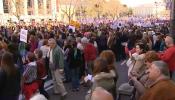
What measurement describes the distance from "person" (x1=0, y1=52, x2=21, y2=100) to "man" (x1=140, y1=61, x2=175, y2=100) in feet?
9.76

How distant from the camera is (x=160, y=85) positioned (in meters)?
4.71

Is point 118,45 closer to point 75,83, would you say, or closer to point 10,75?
point 75,83

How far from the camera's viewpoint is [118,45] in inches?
878

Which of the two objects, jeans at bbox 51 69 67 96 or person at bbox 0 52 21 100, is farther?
jeans at bbox 51 69 67 96

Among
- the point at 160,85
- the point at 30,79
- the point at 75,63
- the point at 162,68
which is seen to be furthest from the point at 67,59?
the point at 160,85

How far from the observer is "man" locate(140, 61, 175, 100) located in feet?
15.1

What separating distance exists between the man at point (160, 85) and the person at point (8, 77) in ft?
9.76

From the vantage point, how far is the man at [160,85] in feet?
15.1

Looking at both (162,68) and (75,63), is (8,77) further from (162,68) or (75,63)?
(75,63)

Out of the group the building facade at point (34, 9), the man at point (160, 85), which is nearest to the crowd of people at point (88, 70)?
the man at point (160, 85)

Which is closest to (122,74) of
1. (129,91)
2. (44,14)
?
(129,91)

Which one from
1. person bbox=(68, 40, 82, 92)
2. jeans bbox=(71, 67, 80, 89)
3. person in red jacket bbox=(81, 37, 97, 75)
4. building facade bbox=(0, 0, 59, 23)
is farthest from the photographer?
building facade bbox=(0, 0, 59, 23)

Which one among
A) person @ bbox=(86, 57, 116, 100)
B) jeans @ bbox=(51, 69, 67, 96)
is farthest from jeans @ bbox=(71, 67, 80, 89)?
person @ bbox=(86, 57, 116, 100)

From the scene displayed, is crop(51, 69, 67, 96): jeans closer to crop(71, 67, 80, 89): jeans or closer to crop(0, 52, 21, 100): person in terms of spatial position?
crop(71, 67, 80, 89): jeans
